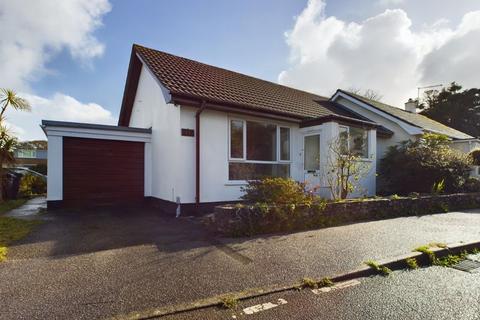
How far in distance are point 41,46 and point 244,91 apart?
7.89 m

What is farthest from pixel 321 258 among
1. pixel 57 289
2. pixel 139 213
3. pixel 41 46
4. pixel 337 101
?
pixel 337 101

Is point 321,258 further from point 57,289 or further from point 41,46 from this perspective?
point 41,46

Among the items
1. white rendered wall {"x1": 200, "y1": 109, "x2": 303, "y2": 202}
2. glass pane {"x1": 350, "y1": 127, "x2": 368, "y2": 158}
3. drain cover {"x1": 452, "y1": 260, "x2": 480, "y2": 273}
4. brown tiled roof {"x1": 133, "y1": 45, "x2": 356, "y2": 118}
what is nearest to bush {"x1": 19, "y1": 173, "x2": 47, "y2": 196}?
brown tiled roof {"x1": 133, "y1": 45, "x2": 356, "y2": 118}

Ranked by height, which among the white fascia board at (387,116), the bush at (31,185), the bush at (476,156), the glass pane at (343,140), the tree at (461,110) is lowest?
the bush at (31,185)

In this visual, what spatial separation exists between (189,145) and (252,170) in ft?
7.88

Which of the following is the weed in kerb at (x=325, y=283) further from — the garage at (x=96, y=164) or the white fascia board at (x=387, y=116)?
the white fascia board at (x=387, y=116)

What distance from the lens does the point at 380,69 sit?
67.2 feet

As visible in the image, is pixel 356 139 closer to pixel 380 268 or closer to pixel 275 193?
pixel 275 193

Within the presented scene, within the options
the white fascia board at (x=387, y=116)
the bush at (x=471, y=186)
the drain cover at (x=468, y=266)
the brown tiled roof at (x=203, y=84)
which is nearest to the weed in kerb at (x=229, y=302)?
the drain cover at (x=468, y=266)

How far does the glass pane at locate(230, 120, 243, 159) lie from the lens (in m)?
8.70


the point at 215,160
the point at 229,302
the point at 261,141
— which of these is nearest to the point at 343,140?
the point at 261,141

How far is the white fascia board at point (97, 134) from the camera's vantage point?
27.7ft

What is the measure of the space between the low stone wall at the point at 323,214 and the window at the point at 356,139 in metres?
2.79

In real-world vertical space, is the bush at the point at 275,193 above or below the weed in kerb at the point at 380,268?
above
